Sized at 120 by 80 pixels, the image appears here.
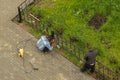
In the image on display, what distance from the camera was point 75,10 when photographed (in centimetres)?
1939

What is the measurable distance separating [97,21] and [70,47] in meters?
2.24

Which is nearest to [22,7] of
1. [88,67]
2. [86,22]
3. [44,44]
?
[44,44]

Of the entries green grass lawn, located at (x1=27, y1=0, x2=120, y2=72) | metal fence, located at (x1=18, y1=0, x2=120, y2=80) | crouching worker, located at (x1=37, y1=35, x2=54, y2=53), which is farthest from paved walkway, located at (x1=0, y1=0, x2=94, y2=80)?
green grass lawn, located at (x1=27, y1=0, x2=120, y2=72)

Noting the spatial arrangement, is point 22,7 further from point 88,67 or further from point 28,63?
point 88,67

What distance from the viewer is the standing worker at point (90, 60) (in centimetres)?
1594

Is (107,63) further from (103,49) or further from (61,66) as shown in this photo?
(61,66)

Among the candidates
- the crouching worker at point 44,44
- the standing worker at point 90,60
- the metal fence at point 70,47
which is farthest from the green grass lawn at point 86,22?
the crouching worker at point 44,44

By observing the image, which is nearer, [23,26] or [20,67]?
[20,67]

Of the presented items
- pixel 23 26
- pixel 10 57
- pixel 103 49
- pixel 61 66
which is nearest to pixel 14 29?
pixel 23 26

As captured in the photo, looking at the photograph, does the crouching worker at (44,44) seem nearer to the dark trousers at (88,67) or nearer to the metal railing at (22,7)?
the dark trousers at (88,67)

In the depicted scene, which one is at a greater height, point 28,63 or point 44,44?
point 44,44

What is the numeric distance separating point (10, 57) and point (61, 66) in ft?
7.97

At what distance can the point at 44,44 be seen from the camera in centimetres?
1733

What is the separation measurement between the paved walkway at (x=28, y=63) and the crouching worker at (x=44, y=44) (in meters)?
0.26
